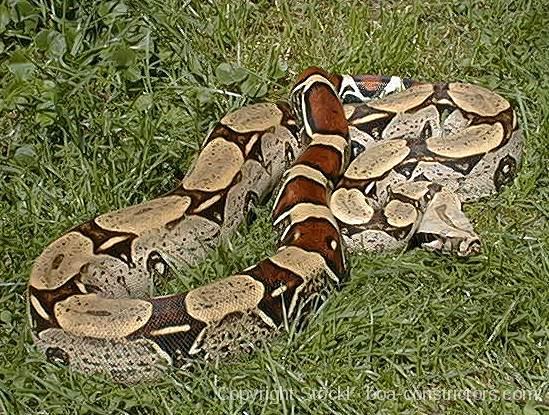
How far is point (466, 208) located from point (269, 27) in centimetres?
230

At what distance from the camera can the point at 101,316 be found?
5.14 metres

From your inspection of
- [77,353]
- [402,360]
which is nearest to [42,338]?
[77,353]

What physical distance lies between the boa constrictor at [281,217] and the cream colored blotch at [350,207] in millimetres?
12

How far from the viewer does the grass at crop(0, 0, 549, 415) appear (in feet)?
16.8

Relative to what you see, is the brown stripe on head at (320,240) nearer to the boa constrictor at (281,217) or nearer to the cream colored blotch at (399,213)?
the boa constrictor at (281,217)

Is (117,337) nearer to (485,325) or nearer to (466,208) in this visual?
(485,325)

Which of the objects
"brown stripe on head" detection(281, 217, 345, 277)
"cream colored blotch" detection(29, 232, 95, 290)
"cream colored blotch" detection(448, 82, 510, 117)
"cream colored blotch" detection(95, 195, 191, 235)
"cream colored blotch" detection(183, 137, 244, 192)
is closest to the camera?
"cream colored blotch" detection(29, 232, 95, 290)

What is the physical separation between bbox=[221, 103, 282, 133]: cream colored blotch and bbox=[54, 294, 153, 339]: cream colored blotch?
176 centimetres

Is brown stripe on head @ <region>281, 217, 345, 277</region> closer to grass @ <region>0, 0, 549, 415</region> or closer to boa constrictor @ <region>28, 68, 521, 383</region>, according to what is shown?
boa constrictor @ <region>28, 68, 521, 383</region>

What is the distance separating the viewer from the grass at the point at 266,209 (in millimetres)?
5117

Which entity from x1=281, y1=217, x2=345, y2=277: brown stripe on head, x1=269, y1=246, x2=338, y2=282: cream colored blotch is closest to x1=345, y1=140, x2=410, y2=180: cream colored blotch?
x1=281, y1=217, x2=345, y2=277: brown stripe on head

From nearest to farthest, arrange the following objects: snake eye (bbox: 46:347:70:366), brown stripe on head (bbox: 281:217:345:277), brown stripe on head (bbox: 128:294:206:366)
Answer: brown stripe on head (bbox: 128:294:206:366) < snake eye (bbox: 46:347:70:366) < brown stripe on head (bbox: 281:217:345:277)

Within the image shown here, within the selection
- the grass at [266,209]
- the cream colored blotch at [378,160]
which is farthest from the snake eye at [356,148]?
the grass at [266,209]

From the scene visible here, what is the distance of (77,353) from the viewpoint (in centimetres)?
512
